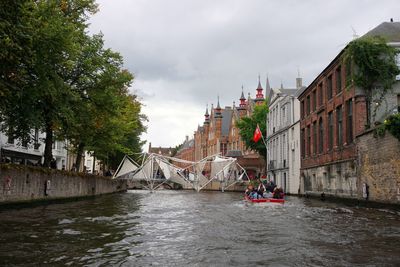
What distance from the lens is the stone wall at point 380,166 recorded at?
73.3 ft

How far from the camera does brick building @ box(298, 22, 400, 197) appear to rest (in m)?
29.3

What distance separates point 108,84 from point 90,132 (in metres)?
Answer: 5.26

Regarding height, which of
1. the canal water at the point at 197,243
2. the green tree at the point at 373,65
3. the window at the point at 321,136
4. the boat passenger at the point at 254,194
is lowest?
the canal water at the point at 197,243

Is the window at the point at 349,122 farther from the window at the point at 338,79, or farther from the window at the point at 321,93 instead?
the window at the point at 321,93

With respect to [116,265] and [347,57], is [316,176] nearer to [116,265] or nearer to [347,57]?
[347,57]

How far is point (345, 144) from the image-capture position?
31.3 metres

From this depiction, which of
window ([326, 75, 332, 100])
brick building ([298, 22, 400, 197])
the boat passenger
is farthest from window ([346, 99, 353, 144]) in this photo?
the boat passenger

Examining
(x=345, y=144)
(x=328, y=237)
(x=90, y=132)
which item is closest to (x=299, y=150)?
(x=345, y=144)

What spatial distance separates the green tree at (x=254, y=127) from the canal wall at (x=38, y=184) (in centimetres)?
3408

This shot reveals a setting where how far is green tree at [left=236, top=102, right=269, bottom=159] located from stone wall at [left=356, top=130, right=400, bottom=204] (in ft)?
126

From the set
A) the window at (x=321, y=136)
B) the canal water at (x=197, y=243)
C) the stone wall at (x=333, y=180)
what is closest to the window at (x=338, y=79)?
the window at (x=321, y=136)

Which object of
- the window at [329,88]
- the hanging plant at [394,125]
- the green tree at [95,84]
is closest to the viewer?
the hanging plant at [394,125]

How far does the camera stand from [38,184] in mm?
24297

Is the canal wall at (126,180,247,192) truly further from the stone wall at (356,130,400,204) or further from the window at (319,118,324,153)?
the stone wall at (356,130,400,204)
